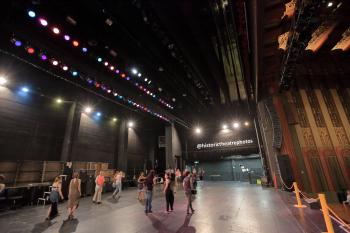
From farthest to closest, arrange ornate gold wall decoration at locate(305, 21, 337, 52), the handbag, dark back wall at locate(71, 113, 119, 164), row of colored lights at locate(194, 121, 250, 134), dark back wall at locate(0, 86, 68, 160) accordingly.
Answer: row of colored lights at locate(194, 121, 250, 134) → dark back wall at locate(71, 113, 119, 164) → dark back wall at locate(0, 86, 68, 160) → ornate gold wall decoration at locate(305, 21, 337, 52) → the handbag

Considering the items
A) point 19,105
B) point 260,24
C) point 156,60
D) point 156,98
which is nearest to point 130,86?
point 156,98

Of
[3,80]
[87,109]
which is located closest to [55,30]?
[3,80]

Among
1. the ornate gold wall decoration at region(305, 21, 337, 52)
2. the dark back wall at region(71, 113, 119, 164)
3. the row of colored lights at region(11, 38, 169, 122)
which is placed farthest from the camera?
the dark back wall at region(71, 113, 119, 164)

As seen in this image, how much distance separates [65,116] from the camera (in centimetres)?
1283

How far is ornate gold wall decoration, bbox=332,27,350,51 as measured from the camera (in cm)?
1038

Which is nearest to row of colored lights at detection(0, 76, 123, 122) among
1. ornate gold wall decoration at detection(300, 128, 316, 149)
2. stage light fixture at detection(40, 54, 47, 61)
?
stage light fixture at detection(40, 54, 47, 61)

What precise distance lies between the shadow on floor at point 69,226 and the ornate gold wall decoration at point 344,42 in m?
15.6

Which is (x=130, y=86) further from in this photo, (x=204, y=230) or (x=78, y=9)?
(x=204, y=230)

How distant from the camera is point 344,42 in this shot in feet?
37.0

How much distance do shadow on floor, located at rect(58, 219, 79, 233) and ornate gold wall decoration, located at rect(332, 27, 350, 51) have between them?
15.6 meters

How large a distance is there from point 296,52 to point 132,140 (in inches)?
598

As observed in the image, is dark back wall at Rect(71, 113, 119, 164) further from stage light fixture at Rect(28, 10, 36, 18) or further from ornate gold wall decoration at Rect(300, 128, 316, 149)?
ornate gold wall decoration at Rect(300, 128, 316, 149)

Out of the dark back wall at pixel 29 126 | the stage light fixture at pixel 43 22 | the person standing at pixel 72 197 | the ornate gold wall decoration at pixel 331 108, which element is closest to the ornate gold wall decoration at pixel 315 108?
the ornate gold wall decoration at pixel 331 108

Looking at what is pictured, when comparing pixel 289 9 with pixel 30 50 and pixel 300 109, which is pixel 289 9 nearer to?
pixel 300 109
